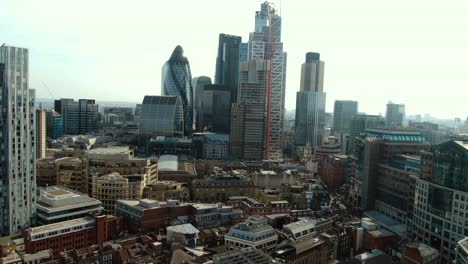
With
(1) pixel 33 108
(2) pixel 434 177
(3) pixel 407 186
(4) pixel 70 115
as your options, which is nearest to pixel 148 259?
(1) pixel 33 108

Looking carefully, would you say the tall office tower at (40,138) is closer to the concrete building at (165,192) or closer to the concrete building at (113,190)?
the concrete building at (113,190)

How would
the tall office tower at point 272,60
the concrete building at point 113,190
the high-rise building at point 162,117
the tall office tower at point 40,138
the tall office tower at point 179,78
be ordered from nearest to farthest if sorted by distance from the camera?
the concrete building at point 113,190 → the tall office tower at point 40,138 → the tall office tower at point 272,60 → the high-rise building at point 162,117 → the tall office tower at point 179,78

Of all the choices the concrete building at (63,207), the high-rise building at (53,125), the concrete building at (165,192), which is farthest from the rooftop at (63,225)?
the high-rise building at (53,125)

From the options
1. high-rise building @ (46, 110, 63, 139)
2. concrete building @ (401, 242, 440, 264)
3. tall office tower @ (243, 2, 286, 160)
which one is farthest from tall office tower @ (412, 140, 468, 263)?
high-rise building @ (46, 110, 63, 139)

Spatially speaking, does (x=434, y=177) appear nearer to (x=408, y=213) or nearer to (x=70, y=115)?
(x=408, y=213)

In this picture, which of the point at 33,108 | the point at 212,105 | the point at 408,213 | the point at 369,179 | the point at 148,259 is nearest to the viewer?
the point at 148,259

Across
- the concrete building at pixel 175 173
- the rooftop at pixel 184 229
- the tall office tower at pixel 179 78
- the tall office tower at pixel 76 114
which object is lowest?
the rooftop at pixel 184 229

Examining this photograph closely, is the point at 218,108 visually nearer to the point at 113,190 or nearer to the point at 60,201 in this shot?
the point at 113,190
